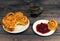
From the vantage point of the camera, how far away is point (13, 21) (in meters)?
1.23

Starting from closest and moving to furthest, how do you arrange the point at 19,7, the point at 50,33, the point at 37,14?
1. the point at 50,33
2. the point at 37,14
3. the point at 19,7

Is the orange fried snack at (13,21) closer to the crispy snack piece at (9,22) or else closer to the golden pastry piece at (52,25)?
the crispy snack piece at (9,22)

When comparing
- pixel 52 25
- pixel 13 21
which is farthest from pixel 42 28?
pixel 13 21

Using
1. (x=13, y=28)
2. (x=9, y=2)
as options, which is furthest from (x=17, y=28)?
(x=9, y=2)

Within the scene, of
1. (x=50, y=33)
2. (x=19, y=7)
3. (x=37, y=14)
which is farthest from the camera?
(x=19, y=7)

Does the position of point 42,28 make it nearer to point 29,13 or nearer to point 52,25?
point 52,25

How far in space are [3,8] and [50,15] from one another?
0.34 m

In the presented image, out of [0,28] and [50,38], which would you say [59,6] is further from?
[0,28]

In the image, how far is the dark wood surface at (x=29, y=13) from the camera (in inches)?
47.5

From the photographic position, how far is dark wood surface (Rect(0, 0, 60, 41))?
47.5 inches

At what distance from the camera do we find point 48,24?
1.24 metres

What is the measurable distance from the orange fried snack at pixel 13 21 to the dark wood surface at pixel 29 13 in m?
0.05

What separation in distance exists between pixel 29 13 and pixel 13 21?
0.18m

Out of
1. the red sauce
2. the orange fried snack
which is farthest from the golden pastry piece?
the orange fried snack
